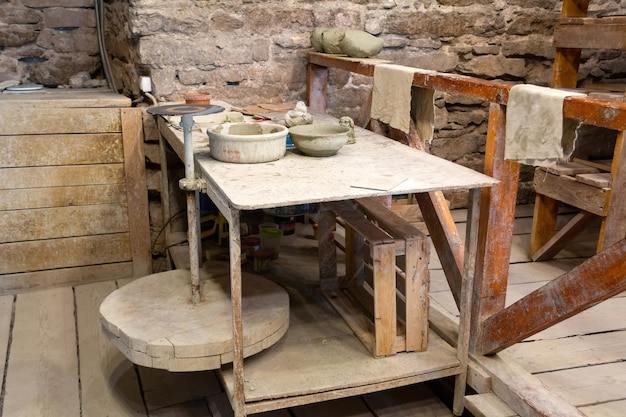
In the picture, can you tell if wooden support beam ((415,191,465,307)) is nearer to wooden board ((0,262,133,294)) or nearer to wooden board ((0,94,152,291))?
wooden board ((0,94,152,291))

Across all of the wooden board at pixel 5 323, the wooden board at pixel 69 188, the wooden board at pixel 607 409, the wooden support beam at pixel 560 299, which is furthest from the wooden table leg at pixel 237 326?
the wooden board at pixel 69 188

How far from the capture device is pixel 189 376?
2.78 m

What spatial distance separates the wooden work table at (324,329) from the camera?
194cm

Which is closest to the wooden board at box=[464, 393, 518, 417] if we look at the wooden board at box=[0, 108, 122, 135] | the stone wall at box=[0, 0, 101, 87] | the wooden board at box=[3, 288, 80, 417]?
the wooden board at box=[3, 288, 80, 417]

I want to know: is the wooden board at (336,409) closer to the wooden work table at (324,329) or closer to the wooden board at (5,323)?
the wooden work table at (324,329)

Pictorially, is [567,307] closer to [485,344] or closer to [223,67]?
[485,344]

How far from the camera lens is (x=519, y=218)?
4.11 m

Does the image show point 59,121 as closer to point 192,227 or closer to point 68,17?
point 68,17

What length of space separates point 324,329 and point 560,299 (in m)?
0.99

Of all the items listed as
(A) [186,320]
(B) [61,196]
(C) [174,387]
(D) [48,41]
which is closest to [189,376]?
(C) [174,387]

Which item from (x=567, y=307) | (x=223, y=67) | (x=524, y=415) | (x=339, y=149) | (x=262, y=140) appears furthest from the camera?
(x=223, y=67)

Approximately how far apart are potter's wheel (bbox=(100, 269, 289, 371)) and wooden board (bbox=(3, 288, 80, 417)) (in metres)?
0.54

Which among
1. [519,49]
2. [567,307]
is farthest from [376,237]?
[519,49]

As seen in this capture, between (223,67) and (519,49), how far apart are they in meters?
1.94
